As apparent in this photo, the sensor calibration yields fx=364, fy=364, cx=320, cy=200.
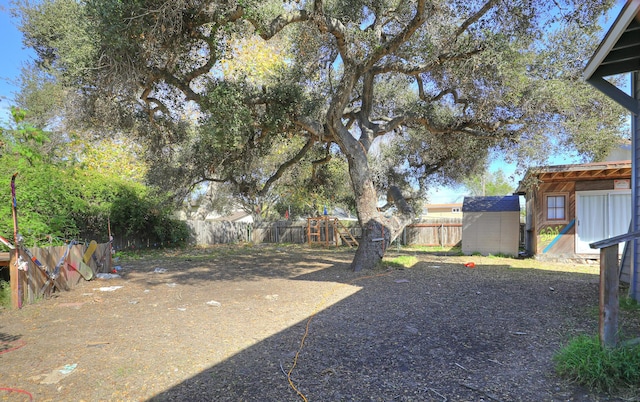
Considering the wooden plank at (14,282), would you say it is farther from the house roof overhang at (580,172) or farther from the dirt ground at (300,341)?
the house roof overhang at (580,172)

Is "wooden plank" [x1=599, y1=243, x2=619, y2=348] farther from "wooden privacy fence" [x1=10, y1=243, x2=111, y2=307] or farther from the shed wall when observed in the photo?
the shed wall

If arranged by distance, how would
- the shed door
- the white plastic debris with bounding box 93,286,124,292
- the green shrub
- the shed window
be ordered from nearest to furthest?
the green shrub → the white plastic debris with bounding box 93,286,124,292 → the shed door → the shed window

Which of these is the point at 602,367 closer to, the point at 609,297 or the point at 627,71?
the point at 609,297

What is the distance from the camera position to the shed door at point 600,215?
10.7 meters

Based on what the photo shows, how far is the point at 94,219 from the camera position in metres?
14.0

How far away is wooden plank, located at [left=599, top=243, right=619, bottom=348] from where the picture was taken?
121 inches

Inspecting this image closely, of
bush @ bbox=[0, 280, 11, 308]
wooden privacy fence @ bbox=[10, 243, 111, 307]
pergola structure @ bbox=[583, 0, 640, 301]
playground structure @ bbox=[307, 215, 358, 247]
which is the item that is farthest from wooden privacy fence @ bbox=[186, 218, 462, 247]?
bush @ bbox=[0, 280, 11, 308]

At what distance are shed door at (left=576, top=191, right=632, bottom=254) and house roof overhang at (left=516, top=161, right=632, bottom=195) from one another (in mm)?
552

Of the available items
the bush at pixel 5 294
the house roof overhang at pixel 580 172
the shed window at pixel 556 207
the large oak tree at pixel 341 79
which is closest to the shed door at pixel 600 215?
the shed window at pixel 556 207

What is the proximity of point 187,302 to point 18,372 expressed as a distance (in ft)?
9.39

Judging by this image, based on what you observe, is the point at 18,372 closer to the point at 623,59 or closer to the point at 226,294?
the point at 226,294

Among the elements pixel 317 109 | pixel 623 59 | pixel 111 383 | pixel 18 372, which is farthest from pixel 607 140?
pixel 18 372

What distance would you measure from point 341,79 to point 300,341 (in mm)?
7054

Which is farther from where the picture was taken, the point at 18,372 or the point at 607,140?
the point at 607,140
